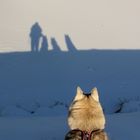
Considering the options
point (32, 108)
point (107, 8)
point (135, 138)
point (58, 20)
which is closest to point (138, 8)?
point (107, 8)

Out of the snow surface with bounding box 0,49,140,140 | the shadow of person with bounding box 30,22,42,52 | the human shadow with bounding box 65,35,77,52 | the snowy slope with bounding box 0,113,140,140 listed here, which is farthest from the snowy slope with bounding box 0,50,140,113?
the snowy slope with bounding box 0,113,140,140

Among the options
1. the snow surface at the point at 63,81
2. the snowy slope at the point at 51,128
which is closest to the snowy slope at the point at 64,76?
the snow surface at the point at 63,81

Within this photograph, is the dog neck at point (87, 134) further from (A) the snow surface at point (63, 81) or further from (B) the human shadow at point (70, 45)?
(B) the human shadow at point (70, 45)

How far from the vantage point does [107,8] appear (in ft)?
52.2

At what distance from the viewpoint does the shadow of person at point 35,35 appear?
14156mm

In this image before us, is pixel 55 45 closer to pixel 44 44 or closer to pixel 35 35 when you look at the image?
pixel 44 44

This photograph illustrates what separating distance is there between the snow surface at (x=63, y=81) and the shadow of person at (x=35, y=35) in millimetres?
345

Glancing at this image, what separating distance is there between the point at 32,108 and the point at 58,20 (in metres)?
4.99

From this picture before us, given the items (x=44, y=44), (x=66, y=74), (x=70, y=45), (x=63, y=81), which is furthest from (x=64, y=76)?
(x=44, y=44)

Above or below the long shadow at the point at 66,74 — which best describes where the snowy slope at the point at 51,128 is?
below

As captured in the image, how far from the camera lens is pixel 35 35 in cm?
1455

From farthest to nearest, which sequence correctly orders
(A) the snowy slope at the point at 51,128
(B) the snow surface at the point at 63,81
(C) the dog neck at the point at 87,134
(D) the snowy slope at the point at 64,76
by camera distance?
1. (D) the snowy slope at the point at 64,76
2. (B) the snow surface at the point at 63,81
3. (A) the snowy slope at the point at 51,128
4. (C) the dog neck at the point at 87,134

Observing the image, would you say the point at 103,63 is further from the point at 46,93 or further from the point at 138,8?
the point at 138,8

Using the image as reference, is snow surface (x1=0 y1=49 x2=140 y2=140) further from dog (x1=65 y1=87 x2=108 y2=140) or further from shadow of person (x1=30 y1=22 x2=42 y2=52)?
dog (x1=65 y1=87 x2=108 y2=140)
